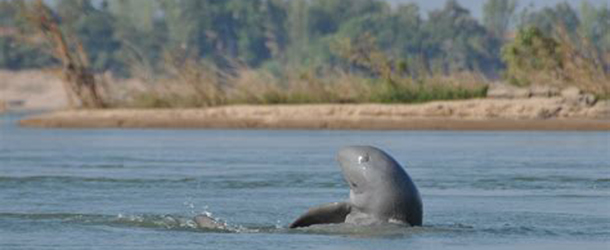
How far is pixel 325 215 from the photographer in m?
14.1

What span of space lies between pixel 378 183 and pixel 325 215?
1.60 feet

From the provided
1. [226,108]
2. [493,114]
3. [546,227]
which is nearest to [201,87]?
[226,108]

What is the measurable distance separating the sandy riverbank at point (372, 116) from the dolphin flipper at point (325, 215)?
23600 millimetres

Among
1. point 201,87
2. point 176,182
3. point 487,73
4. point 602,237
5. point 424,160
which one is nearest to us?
point 602,237

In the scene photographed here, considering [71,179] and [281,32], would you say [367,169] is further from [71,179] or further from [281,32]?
[281,32]

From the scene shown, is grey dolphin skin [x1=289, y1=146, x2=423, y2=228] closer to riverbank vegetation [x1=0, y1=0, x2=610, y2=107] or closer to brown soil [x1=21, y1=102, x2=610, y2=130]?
brown soil [x1=21, y1=102, x2=610, y2=130]

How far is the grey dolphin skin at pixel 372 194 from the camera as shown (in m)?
14.1

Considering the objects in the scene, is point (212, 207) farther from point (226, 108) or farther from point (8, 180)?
point (226, 108)

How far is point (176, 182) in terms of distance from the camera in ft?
71.1

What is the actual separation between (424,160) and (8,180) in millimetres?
6756

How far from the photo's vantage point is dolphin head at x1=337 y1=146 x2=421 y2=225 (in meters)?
14.1

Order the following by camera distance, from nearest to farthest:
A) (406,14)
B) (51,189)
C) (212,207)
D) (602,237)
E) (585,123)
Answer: (602,237)
(212,207)
(51,189)
(585,123)
(406,14)

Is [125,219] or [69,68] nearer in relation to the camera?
[125,219]

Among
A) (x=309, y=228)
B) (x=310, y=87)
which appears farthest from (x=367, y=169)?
(x=310, y=87)
